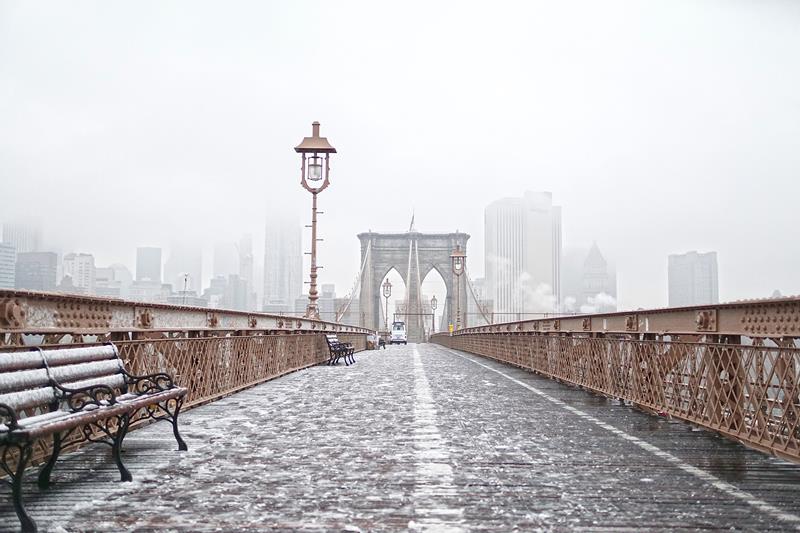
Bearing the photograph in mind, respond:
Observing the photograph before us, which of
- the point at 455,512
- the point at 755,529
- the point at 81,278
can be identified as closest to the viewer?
the point at 755,529

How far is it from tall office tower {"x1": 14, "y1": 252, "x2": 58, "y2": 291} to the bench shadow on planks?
28258 millimetres

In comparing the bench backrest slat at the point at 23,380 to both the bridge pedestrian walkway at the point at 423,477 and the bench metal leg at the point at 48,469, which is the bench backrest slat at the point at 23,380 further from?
the bridge pedestrian walkway at the point at 423,477

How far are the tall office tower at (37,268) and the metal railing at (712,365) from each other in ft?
91.2

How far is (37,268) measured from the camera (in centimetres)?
3497

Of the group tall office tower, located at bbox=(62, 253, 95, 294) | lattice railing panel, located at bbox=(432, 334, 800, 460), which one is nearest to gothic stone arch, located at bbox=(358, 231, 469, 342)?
tall office tower, located at bbox=(62, 253, 95, 294)

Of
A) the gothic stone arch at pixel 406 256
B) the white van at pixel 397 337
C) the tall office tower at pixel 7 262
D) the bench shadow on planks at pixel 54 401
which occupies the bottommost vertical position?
the white van at pixel 397 337

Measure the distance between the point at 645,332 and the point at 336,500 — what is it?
16.8 feet

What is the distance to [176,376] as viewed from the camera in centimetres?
782

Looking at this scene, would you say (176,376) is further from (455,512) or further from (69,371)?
(455,512)

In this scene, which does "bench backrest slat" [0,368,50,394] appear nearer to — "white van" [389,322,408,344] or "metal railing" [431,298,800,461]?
"metal railing" [431,298,800,461]

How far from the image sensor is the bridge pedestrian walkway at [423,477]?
12.5ft

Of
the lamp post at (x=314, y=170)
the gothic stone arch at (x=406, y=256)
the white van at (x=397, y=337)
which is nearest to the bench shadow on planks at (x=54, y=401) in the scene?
the lamp post at (x=314, y=170)

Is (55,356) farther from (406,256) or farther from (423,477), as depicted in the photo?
(406,256)

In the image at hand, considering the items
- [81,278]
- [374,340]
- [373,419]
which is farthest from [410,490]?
[81,278]
